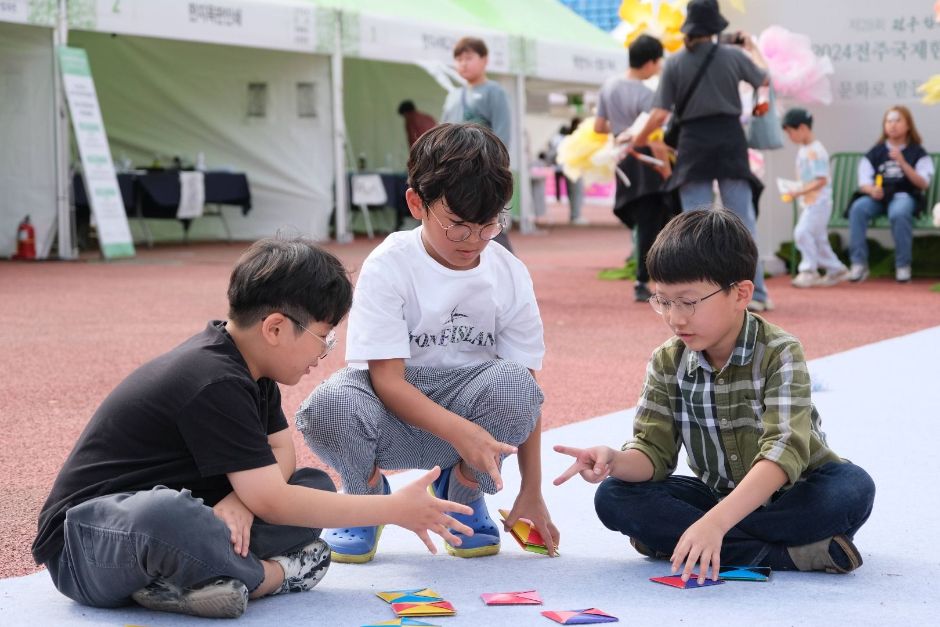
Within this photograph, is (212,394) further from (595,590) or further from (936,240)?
(936,240)

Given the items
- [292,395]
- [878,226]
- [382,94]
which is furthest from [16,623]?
[382,94]

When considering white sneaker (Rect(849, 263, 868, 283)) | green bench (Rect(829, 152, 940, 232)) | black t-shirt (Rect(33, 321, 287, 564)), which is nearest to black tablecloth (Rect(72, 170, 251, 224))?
green bench (Rect(829, 152, 940, 232))

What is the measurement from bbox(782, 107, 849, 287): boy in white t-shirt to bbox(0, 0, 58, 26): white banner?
21.4 feet

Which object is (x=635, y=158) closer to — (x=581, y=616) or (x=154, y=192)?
(x=581, y=616)

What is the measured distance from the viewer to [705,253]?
256 centimetres

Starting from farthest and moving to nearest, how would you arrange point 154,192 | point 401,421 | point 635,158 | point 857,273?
1. point 154,192
2. point 857,273
3. point 635,158
4. point 401,421

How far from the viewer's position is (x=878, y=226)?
392 inches

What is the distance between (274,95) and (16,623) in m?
13.1

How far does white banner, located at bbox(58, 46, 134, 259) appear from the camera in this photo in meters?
11.9

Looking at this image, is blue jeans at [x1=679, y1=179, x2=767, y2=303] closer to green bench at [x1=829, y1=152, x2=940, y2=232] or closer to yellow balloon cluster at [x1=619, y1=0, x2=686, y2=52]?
yellow balloon cluster at [x1=619, y1=0, x2=686, y2=52]

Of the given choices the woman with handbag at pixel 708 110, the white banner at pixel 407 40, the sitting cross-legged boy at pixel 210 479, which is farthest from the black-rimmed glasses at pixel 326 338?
the white banner at pixel 407 40

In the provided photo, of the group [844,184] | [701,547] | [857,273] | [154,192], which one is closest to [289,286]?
[701,547]

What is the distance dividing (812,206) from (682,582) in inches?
297

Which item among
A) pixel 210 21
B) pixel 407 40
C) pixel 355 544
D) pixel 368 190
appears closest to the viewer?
pixel 355 544
